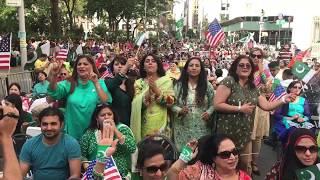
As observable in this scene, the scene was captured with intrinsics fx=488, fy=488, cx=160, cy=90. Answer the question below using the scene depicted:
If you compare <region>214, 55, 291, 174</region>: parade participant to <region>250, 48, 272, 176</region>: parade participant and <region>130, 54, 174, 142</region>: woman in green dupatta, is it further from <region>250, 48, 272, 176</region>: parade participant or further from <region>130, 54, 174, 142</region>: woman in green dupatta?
<region>250, 48, 272, 176</region>: parade participant

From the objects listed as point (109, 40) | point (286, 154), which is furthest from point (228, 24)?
point (286, 154)

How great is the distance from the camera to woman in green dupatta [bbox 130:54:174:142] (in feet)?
17.4

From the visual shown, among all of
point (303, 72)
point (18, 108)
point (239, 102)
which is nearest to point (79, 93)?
point (18, 108)

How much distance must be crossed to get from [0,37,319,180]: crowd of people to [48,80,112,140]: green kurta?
0.4 inches

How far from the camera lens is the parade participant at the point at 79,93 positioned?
4.89 m

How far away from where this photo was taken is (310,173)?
11.5 ft

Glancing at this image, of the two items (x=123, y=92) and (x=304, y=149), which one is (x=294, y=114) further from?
(x=304, y=149)

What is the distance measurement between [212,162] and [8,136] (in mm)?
1599

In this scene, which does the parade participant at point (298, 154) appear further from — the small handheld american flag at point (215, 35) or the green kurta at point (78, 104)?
the small handheld american flag at point (215, 35)

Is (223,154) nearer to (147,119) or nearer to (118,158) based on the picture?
(118,158)

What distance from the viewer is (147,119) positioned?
5.41 meters

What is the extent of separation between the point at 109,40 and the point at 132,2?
4.80 metres

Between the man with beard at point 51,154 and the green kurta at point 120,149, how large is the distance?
25 cm

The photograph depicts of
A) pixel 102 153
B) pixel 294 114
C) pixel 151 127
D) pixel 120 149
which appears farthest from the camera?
pixel 294 114
